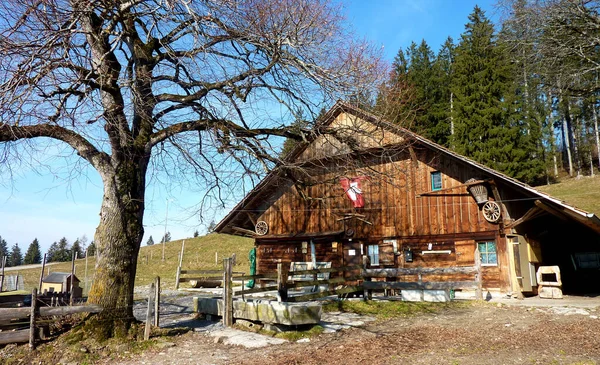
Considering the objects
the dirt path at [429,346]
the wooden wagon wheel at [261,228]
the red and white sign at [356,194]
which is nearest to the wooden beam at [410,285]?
the dirt path at [429,346]

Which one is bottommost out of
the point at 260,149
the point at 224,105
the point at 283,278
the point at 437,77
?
the point at 283,278

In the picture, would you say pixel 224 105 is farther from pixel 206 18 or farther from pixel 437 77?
pixel 437 77

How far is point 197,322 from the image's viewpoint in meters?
10.6

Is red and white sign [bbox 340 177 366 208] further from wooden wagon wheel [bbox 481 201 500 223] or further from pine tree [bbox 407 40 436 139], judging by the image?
pine tree [bbox 407 40 436 139]

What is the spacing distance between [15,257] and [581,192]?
347ft

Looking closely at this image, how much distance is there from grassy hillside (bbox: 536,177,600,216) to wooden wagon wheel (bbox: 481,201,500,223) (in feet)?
44.5

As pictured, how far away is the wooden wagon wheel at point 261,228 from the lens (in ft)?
66.8

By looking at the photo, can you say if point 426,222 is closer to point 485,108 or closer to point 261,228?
point 261,228

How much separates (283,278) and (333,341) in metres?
2.43

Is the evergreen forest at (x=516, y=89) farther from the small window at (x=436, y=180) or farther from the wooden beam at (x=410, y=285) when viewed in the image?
the wooden beam at (x=410, y=285)

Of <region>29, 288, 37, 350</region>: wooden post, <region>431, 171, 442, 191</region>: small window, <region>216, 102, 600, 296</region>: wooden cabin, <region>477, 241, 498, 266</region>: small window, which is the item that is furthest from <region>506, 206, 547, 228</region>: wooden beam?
<region>29, 288, 37, 350</region>: wooden post

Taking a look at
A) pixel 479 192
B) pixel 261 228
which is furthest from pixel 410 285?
pixel 261 228

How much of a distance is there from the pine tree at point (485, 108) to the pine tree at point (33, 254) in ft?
269

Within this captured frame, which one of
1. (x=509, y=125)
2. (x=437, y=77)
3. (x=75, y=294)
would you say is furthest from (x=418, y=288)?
(x=437, y=77)
